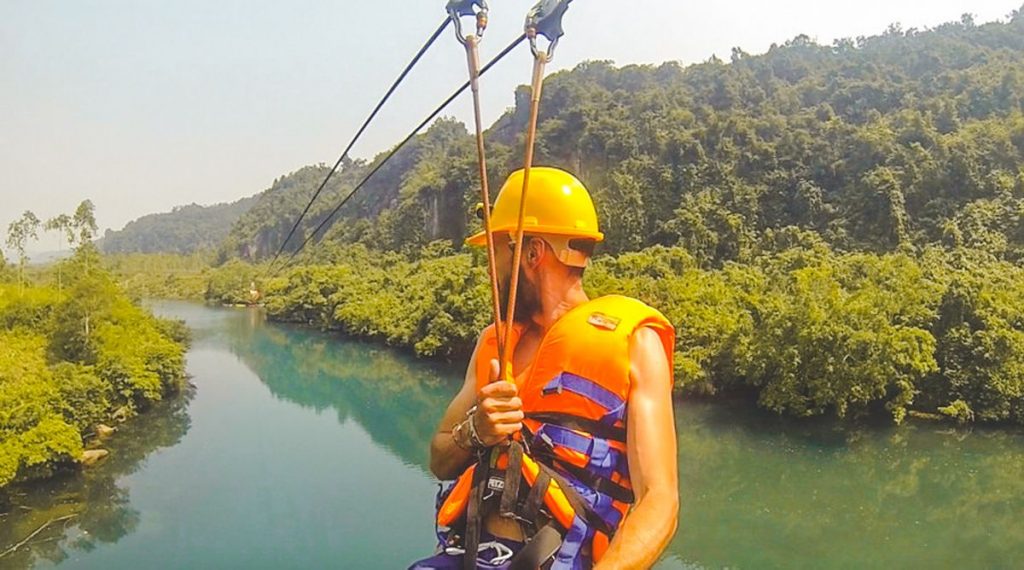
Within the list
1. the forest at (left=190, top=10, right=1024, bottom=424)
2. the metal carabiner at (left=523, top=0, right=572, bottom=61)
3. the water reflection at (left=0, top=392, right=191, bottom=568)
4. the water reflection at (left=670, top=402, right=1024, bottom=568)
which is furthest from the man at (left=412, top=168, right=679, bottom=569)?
the water reflection at (left=0, top=392, right=191, bottom=568)

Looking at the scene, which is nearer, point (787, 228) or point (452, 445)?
point (452, 445)

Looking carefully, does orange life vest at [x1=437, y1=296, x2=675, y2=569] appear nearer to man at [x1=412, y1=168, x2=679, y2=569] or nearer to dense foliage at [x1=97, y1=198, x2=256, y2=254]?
man at [x1=412, y1=168, x2=679, y2=569]

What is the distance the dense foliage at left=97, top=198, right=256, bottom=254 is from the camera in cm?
15912

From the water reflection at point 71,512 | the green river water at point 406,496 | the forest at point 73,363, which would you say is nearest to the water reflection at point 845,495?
the green river water at point 406,496

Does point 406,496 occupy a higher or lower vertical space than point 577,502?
lower

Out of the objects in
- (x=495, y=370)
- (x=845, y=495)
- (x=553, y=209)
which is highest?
(x=553, y=209)

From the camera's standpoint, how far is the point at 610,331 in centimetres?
150

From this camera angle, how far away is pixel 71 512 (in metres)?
14.6

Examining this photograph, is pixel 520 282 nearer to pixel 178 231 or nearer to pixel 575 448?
pixel 575 448

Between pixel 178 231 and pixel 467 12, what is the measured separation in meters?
181

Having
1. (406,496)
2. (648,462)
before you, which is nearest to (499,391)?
(648,462)

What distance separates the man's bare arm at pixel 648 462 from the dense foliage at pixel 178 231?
15550 cm

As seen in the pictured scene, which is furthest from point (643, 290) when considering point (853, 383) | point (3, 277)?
point (3, 277)

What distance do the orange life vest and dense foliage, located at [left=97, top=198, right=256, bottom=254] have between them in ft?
510
